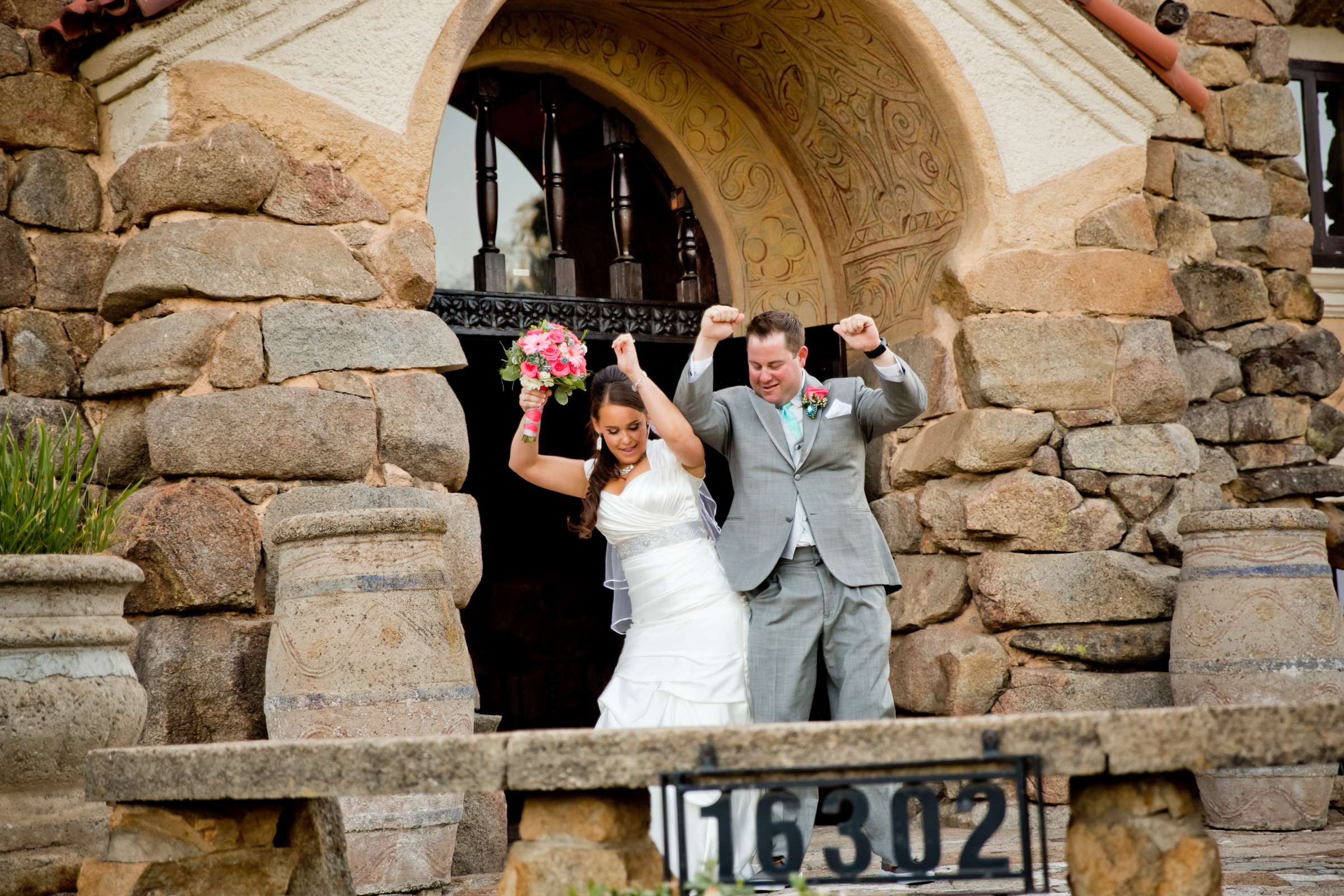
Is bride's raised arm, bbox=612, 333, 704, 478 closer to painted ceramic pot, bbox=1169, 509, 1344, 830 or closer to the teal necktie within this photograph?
the teal necktie

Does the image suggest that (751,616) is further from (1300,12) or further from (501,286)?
(1300,12)

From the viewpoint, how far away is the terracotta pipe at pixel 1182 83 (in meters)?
5.47

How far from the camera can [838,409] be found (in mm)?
4242

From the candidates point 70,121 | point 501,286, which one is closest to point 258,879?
point 70,121

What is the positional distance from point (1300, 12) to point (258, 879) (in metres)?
6.02

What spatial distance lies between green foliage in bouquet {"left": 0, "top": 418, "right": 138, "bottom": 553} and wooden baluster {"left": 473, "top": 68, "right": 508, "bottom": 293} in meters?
1.90

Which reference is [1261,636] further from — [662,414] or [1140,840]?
[1140,840]

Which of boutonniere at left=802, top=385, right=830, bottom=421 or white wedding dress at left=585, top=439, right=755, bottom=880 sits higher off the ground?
A: boutonniere at left=802, top=385, right=830, bottom=421

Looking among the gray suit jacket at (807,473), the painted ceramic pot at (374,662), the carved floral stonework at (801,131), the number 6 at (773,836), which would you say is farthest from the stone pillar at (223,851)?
the carved floral stonework at (801,131)

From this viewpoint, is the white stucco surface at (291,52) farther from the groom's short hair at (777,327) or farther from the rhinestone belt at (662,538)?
the rhinestone belt at (662,538)

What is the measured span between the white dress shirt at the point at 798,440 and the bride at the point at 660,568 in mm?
132

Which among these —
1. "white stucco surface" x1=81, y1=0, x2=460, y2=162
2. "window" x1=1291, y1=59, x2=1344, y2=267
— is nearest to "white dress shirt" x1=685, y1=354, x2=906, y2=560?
"white stucco surface" x1=81, y1=0, x2=460, y2=162

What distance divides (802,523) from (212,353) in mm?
1726

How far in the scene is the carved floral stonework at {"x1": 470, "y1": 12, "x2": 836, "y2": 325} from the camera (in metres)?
5.91
